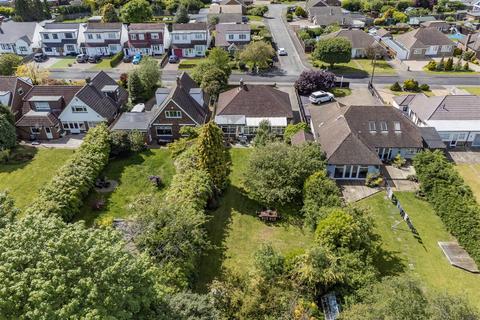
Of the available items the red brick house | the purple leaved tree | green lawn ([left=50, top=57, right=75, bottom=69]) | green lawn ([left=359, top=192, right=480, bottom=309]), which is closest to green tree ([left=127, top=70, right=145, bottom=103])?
the purple leaved tree

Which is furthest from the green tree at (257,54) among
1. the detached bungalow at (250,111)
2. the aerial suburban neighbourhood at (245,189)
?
the detached bungalow at (250,111)

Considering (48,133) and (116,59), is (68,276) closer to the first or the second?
(48,133)

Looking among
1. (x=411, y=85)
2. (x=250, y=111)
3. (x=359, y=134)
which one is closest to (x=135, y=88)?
(x=250, y=111)

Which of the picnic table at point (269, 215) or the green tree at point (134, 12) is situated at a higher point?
the green tree at point (134, 12)

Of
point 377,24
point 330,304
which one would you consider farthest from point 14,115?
point 377,24

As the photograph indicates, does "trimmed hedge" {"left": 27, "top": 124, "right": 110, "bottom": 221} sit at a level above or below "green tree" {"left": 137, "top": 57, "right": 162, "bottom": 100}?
below

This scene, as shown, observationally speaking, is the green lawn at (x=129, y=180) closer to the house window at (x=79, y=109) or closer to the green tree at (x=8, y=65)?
the house window at (x=79, y=109)

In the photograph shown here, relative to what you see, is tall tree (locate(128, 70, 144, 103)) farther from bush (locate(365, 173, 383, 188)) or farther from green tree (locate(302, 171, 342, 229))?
bush (locate(365, 173, 383, 188))
